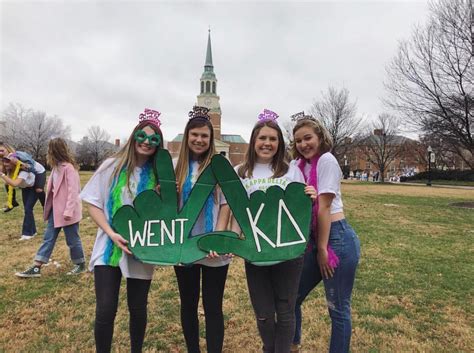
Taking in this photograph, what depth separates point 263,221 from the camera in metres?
2.12

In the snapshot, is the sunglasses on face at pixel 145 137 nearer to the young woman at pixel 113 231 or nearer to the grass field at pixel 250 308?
the young woman at pixel 113 231

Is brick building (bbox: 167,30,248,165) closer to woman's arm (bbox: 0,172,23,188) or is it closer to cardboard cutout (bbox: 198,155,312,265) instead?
woman's arm (bbox: 0,172,23,188)

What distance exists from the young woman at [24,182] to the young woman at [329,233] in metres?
5.37

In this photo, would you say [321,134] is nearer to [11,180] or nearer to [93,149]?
[11,180]

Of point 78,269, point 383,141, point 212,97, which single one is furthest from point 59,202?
point 212,97

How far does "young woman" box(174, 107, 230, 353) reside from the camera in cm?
225

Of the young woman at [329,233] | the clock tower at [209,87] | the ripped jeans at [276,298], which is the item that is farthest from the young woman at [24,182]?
the clock tower at [209,87]

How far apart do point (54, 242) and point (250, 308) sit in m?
2.77

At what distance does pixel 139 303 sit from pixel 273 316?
34.8 inches

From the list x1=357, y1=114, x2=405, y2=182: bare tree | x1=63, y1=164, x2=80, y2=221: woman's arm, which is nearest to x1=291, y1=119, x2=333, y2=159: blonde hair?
x1=63, y1=164, x2=80, y2=221: woman's arm

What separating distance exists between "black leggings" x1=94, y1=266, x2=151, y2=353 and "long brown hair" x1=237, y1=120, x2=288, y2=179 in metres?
0.99

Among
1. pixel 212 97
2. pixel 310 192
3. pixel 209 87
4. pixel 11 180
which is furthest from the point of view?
pixel 209 87

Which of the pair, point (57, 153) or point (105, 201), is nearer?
point (105, 201)

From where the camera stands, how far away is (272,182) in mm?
2197
